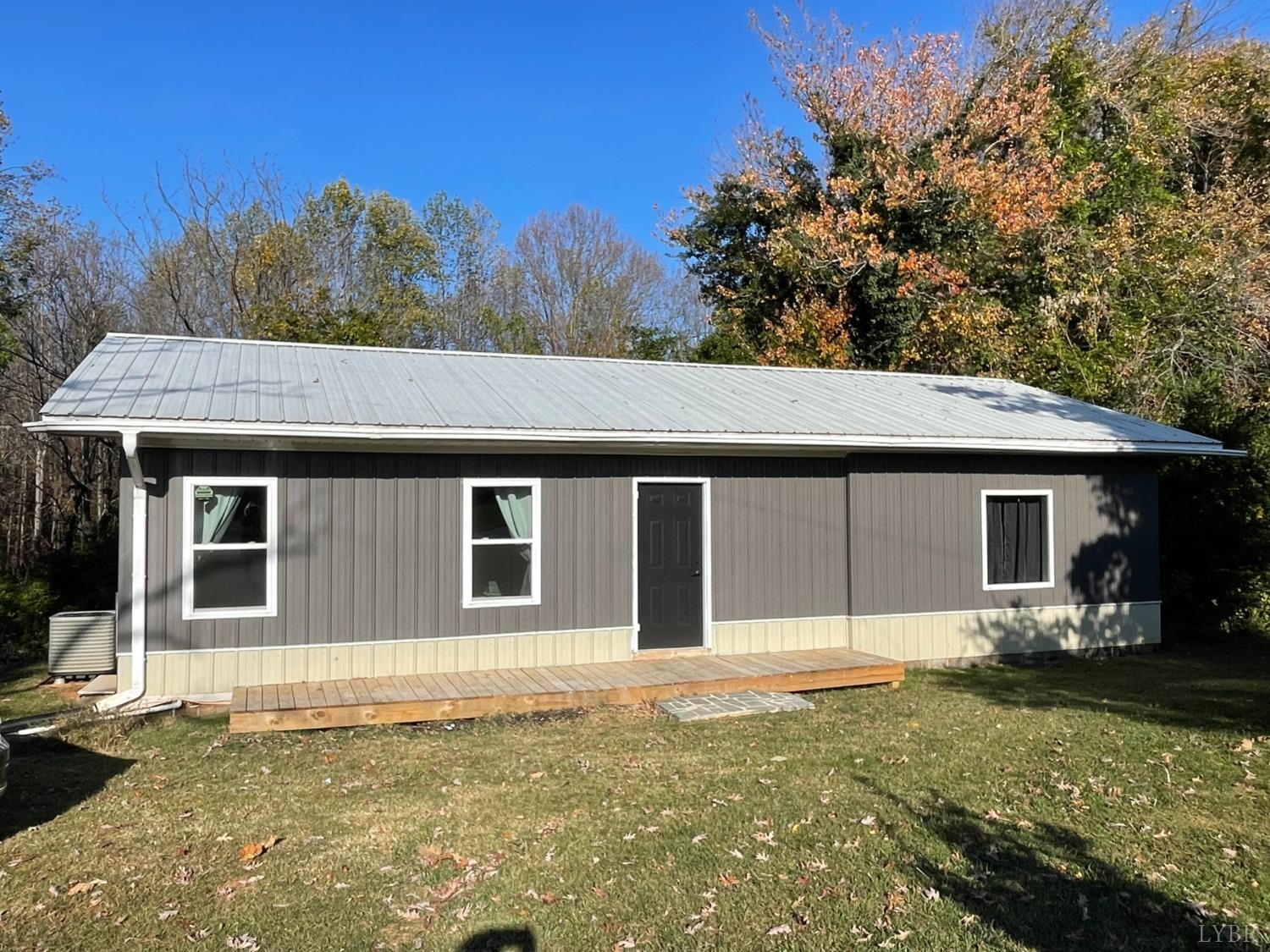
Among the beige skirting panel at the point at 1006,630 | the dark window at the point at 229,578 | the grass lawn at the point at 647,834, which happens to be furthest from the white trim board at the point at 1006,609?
the dark window at the point at 229,578

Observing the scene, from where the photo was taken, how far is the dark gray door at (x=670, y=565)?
30.8 feet

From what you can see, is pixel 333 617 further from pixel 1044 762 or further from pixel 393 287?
pixel 393 287

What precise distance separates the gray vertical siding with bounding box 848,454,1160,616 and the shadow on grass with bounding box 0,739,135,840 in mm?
7087

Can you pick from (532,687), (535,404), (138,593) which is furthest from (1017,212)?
(138,593)

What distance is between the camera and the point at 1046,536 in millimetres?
10828

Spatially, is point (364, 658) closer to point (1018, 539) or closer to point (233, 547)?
point (233, 547)

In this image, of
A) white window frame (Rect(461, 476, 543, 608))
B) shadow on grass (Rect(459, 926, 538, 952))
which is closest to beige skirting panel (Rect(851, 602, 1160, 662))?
white window frame (Rect(461, 476, 543, 608))

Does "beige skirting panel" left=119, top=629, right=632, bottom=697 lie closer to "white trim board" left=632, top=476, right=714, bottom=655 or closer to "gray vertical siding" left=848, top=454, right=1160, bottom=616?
"white trim board" left=632, top=476, right=714, bottom=655

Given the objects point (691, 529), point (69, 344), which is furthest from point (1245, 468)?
point (69, 344)

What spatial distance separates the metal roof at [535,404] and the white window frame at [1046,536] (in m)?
0.66

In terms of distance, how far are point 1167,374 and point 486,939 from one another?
1628 centimetres

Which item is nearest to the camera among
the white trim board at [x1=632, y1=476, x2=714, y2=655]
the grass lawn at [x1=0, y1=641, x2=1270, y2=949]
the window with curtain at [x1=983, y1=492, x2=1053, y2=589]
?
the grass lawn at [x1=0, y1=641, x2=1270, y2=949]

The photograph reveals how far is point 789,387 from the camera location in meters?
11.9

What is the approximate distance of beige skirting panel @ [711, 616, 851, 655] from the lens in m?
9.59
